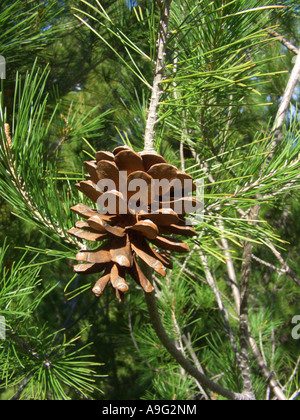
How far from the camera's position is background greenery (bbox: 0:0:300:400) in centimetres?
44

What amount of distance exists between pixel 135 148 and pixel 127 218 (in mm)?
190

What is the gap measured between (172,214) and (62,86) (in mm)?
813

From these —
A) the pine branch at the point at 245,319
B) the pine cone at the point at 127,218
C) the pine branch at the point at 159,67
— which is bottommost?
the pine branch at the point at 245,319

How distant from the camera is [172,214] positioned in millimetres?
360

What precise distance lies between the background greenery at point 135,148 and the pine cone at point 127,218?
2.5 inches

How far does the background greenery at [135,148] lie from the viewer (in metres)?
0.44

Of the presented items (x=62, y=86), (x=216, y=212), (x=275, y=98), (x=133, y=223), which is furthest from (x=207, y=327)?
(x=133, y=223)

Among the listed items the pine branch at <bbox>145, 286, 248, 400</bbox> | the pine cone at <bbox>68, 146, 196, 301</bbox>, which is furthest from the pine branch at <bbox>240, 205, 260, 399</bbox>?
the pine cone at <bbox>68, 146, 196, 301</bbox>

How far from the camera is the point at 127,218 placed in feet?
1.29

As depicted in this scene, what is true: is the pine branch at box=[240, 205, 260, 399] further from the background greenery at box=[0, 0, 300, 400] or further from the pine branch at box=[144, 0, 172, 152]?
the pine branch at box=[144, 0, 172, 152]

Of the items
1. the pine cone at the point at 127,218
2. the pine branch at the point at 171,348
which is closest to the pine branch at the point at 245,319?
the pine branch at the point at 171,348

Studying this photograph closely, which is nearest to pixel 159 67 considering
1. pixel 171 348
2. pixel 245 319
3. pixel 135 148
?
pixel 135 148

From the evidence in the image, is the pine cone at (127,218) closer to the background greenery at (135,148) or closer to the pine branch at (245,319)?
the background greenery at (135,148)

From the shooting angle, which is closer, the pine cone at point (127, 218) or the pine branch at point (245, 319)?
the pine cone at point (127, 218)
